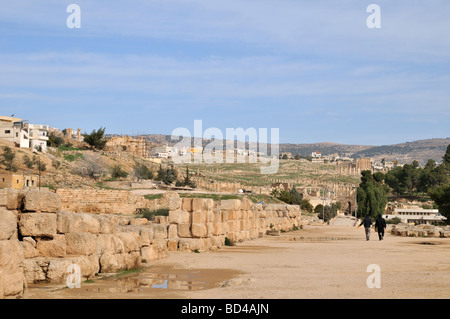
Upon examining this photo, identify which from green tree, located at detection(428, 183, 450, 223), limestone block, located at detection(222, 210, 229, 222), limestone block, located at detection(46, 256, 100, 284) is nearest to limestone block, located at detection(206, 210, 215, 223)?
limestone block, located at detection(222, 210, 229, 222)

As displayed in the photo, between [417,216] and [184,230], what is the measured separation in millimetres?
71161

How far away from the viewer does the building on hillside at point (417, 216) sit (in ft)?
256

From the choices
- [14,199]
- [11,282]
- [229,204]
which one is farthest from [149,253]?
[229,204]

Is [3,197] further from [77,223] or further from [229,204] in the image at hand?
[229,204]

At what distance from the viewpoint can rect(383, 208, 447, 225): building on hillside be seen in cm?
7794

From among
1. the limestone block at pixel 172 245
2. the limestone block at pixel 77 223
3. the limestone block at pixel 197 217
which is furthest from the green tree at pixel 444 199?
the limestone block at pixel 77 223

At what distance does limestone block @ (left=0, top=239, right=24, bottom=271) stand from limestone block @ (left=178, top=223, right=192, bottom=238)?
29.4 feet

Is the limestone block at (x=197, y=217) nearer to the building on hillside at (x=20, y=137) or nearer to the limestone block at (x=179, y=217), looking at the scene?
the limestone block at (x=179, y=217)

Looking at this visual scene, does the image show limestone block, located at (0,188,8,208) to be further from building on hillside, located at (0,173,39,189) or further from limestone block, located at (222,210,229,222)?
building on hillside, located at (0,173,39,189)

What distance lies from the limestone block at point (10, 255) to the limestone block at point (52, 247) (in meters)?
1.69

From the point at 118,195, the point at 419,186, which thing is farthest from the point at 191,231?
the point at 419,186
